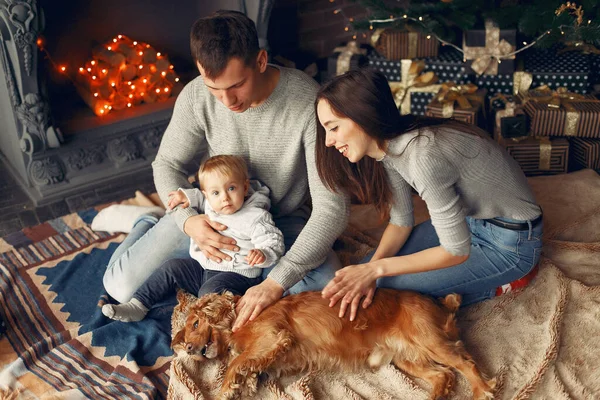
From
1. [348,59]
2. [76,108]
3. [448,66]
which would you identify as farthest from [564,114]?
[76,108]

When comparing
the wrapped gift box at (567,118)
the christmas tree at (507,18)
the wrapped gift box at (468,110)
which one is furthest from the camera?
the wrapped gift box at (468,110)

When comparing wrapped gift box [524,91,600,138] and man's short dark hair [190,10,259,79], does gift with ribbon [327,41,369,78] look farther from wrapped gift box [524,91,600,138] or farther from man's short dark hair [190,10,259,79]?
man's short dark hair [190,10,259,79]

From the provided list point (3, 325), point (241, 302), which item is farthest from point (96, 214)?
point (241, 302)

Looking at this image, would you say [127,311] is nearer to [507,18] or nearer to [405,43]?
[405,43]

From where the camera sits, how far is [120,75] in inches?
129

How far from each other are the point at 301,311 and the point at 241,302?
18 cm

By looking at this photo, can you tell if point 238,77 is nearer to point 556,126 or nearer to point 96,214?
point 96,214

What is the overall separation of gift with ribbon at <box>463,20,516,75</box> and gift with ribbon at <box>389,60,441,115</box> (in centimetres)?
21

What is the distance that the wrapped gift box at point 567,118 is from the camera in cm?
282

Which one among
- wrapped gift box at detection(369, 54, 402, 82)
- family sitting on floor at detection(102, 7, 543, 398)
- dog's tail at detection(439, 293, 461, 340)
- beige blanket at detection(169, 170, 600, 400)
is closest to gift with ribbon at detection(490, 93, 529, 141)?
wrapped gift box at detection(369, 54, 402, 82)

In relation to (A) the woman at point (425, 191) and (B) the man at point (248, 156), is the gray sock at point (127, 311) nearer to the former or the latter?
(B) the man at point (248, 156)

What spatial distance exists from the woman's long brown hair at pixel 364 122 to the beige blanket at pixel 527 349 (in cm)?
54

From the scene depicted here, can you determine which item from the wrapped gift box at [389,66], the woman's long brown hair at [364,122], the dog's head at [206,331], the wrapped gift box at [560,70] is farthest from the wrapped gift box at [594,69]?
the dog's head at [206,331]

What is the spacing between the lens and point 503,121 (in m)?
2.89
